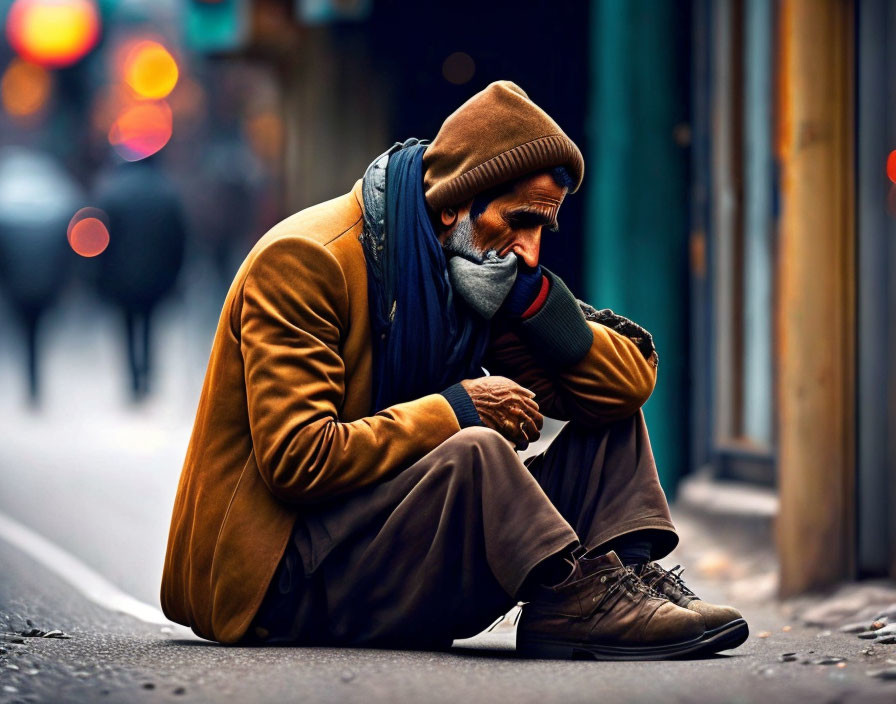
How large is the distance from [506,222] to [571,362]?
409mm

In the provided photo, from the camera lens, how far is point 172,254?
1246cm

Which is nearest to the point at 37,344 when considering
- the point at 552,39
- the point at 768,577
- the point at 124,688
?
the point at 552,39

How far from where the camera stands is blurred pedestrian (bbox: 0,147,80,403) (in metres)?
13.4

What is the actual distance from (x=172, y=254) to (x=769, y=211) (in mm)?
6448

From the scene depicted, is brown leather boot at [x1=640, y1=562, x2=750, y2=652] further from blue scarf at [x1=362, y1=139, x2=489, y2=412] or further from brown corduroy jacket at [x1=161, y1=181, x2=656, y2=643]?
blue scarf at [x1=362, y1=139, x2=489, y2=412]

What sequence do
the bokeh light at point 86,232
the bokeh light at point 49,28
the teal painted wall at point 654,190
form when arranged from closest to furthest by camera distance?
the teal painted wall at point 654,190 < the bokeh light at point 49,28 < the bokeh light at point 86,232

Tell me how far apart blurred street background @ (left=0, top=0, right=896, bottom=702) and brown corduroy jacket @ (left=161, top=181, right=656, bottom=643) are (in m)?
0.23

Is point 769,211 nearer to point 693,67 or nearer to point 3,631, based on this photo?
point 693,67

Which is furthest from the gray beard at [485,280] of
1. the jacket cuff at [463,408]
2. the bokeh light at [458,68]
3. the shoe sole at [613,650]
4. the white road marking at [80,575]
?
the bokeh light at [458,68]

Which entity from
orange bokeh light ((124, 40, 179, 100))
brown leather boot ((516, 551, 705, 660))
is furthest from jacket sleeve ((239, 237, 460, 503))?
orange bokeh light ((124, 40, 179, 100))

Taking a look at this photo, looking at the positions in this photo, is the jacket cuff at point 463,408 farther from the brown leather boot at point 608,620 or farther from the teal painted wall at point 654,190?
the teal painted wall at point 654,190

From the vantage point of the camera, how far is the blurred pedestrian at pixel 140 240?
1226 cm

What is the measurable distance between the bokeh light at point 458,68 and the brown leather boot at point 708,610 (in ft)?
30.1

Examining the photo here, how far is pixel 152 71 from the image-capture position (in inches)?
1455
